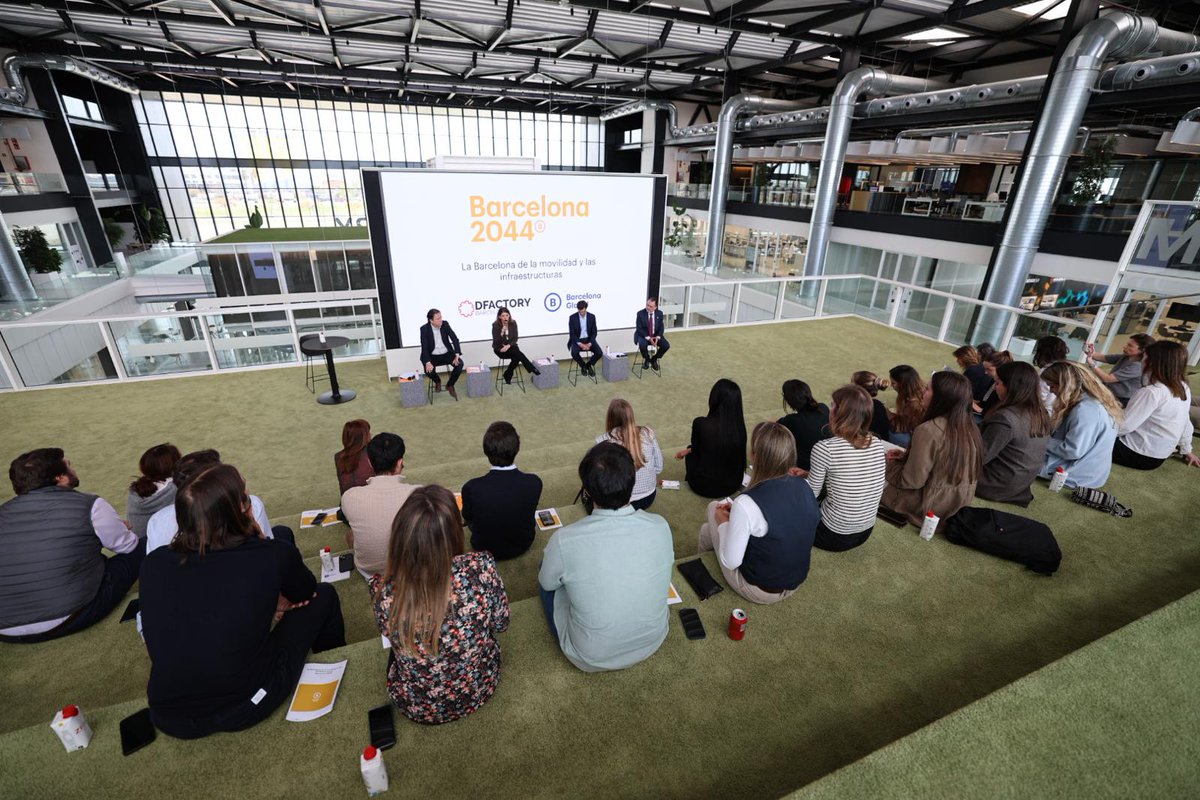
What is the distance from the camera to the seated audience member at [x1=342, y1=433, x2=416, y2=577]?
2.49 m

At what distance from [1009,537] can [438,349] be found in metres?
5.70

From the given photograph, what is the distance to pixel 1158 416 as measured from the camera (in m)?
3.60

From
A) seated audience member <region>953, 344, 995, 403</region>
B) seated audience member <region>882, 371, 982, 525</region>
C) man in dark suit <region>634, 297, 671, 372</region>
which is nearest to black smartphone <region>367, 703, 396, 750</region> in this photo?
seated audience member <region>882, 371, 982, 525</region>

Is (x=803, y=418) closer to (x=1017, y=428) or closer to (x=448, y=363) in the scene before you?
(x=1017, y=428)

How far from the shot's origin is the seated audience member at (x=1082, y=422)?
326 centimetres

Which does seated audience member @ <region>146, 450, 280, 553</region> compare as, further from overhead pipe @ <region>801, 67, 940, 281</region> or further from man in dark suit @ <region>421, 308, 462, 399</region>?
overhead pipe @ <region>801, 67, 940, 281</region>

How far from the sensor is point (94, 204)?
16172mm

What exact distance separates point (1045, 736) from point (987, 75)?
747 inches

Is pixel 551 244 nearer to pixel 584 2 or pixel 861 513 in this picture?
pixel 861 513

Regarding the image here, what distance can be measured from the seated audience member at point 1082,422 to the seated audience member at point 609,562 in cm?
298

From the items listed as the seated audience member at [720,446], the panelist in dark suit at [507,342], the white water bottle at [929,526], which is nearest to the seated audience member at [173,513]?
the seated audience member at [720,446]

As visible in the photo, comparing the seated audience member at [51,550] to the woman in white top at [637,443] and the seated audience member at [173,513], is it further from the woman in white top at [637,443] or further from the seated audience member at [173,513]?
the woman in white top at [637,443]

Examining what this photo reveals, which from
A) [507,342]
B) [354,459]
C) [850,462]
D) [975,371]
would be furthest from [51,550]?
[975,371]

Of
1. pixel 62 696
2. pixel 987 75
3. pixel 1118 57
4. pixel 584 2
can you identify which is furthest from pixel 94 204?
pixel 987 75
